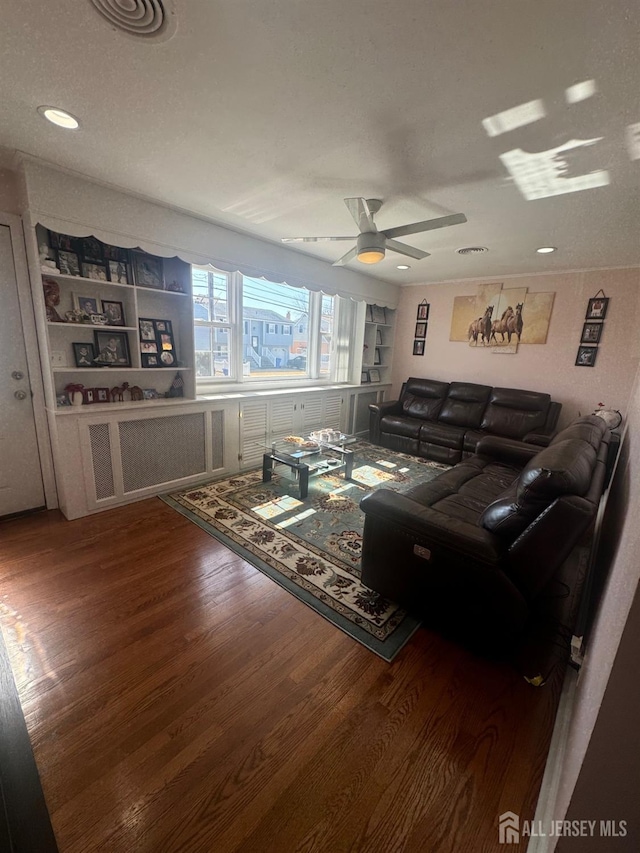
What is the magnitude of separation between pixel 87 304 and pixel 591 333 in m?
5.16

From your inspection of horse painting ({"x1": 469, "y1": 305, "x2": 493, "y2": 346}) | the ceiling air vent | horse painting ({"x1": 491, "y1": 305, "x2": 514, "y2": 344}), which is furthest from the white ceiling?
horse painting ({"x1": 469, "y1": 305, "x2": 493, "y2": 346})

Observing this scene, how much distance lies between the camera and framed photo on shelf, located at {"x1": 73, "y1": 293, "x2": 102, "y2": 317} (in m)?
2.66

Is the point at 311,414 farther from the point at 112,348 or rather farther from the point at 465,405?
the point at 112,348

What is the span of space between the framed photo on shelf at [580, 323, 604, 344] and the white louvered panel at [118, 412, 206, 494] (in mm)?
4420

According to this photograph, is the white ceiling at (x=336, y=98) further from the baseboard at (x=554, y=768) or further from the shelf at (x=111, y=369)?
the baseboard at (x=554, y=768)

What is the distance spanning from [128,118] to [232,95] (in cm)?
61

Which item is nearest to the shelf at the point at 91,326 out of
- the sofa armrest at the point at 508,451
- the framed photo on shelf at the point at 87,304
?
the framed photo on shelf at the point at 87,304

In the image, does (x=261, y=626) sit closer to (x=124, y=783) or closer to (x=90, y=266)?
(x=124, y=783)

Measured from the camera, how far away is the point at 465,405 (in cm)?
463

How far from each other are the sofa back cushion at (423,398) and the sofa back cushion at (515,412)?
2.17 feet

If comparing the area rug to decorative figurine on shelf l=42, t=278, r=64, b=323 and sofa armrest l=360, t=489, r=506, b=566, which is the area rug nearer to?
sofa armrest l=360, t=489, r=506, b=566

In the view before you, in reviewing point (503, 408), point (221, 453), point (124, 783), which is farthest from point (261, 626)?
point (503, 408)

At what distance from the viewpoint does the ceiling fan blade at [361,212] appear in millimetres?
2273

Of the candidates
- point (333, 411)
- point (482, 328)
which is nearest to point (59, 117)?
point (333, 411)
